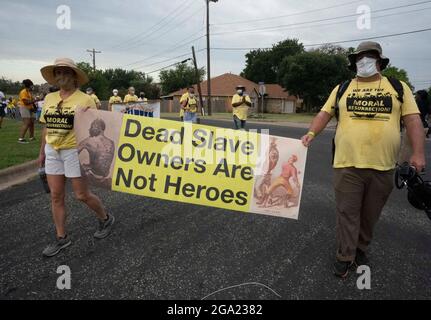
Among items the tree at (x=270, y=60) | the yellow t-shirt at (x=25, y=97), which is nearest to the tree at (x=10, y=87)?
the tree at (x=270, y=60)

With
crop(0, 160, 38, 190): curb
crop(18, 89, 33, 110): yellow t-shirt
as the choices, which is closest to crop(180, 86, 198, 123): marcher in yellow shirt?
crop(18, 89, 33, 110): yellow t-shirt

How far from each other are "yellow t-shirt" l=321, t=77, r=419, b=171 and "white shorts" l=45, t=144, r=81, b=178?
2628mm

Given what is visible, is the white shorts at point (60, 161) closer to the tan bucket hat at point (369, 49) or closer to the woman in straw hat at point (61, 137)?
the woman in straw hat at point (61, 137)

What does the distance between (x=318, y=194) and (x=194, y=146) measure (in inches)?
109

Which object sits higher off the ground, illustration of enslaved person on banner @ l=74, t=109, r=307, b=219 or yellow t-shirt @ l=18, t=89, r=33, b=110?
yellow t-shirt @ l=18, t=89, r=33, b=110

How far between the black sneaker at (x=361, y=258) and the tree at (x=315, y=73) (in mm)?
45479

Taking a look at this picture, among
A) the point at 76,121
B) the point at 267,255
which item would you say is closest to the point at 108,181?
the point at 76,121

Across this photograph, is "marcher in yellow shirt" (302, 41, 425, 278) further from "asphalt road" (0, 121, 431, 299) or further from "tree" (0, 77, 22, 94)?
"tree" (0, 77, 22, 94)

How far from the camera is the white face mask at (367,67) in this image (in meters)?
2.83

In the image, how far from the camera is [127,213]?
4332 millimetres

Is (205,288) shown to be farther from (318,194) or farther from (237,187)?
(318,194)

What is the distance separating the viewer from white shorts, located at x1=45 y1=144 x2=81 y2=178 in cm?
330

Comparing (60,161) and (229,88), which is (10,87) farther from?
(60,161)

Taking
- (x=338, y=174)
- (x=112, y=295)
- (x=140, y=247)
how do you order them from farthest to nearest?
(x=140, y=247) < (x=338, y=174) < (x=112, y=295)
